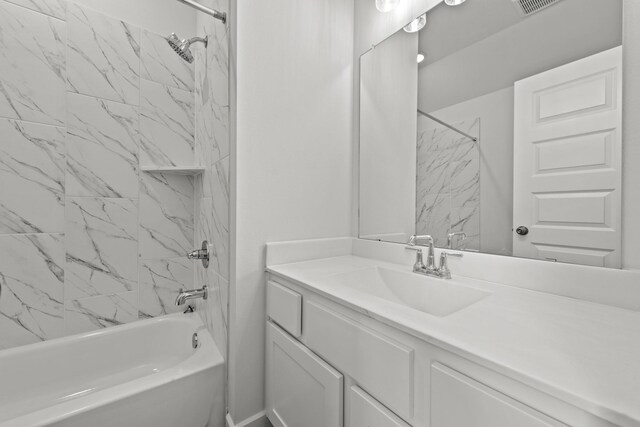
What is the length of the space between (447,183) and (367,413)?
829 mm

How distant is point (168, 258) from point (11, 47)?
1.33m

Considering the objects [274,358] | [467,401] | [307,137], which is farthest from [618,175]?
[274,358]

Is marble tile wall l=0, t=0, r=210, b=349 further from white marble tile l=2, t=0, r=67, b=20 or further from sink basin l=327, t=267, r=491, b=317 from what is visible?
sink basin l=327, t=267, r=491, b=317

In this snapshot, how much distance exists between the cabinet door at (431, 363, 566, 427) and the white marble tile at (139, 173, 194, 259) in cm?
176

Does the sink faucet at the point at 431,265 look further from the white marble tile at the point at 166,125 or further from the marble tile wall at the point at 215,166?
the white marble tile at the point at 166,125

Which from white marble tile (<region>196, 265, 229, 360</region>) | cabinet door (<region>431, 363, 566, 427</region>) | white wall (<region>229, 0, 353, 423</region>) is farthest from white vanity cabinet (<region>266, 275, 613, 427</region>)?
white marble tile (<region>196, 265, 229, 360</region>)

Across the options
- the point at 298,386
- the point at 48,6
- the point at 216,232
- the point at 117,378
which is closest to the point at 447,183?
the point at 298,386

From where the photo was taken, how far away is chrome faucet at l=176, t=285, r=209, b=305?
1.37m

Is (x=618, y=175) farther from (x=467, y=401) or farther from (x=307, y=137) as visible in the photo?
(x=307, y=137)

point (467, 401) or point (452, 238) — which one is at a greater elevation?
point (452, 238)

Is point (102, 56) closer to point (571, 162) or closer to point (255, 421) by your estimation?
point (255, 421)

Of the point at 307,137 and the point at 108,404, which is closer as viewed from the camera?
the point at 108,404

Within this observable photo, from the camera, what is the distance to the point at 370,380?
25.4 inches

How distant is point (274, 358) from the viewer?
1.08m
